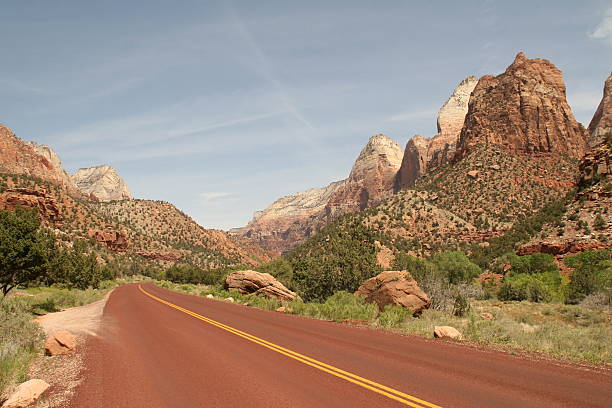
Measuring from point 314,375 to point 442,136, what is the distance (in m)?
190

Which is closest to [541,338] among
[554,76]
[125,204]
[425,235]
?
[425,235]

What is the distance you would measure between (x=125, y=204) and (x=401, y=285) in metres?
137

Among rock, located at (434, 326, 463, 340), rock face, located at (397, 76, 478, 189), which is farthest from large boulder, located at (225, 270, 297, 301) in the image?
rock face, located at (397, 76, 478, 189)

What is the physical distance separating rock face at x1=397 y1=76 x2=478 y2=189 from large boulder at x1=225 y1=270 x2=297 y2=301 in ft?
486

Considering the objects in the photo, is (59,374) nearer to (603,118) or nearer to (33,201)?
(33,201)

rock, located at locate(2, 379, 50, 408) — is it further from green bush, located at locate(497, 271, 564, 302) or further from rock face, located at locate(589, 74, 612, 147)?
rock face, located at locate(589, 74, 612, 147)

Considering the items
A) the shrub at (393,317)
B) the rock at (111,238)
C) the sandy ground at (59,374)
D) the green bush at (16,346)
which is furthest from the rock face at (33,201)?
the shrub at (393,317)

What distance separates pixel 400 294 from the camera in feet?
64.4

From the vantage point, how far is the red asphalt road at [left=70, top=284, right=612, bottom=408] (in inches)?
251

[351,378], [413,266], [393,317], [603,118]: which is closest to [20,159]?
[413,266]

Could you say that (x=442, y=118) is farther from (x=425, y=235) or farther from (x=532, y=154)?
(x=425, y=235)

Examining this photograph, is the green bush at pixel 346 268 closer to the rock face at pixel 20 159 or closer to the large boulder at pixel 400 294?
the large boulder at pixel 400 294

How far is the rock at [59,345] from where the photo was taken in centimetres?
1113

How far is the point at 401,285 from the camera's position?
20.2 m
